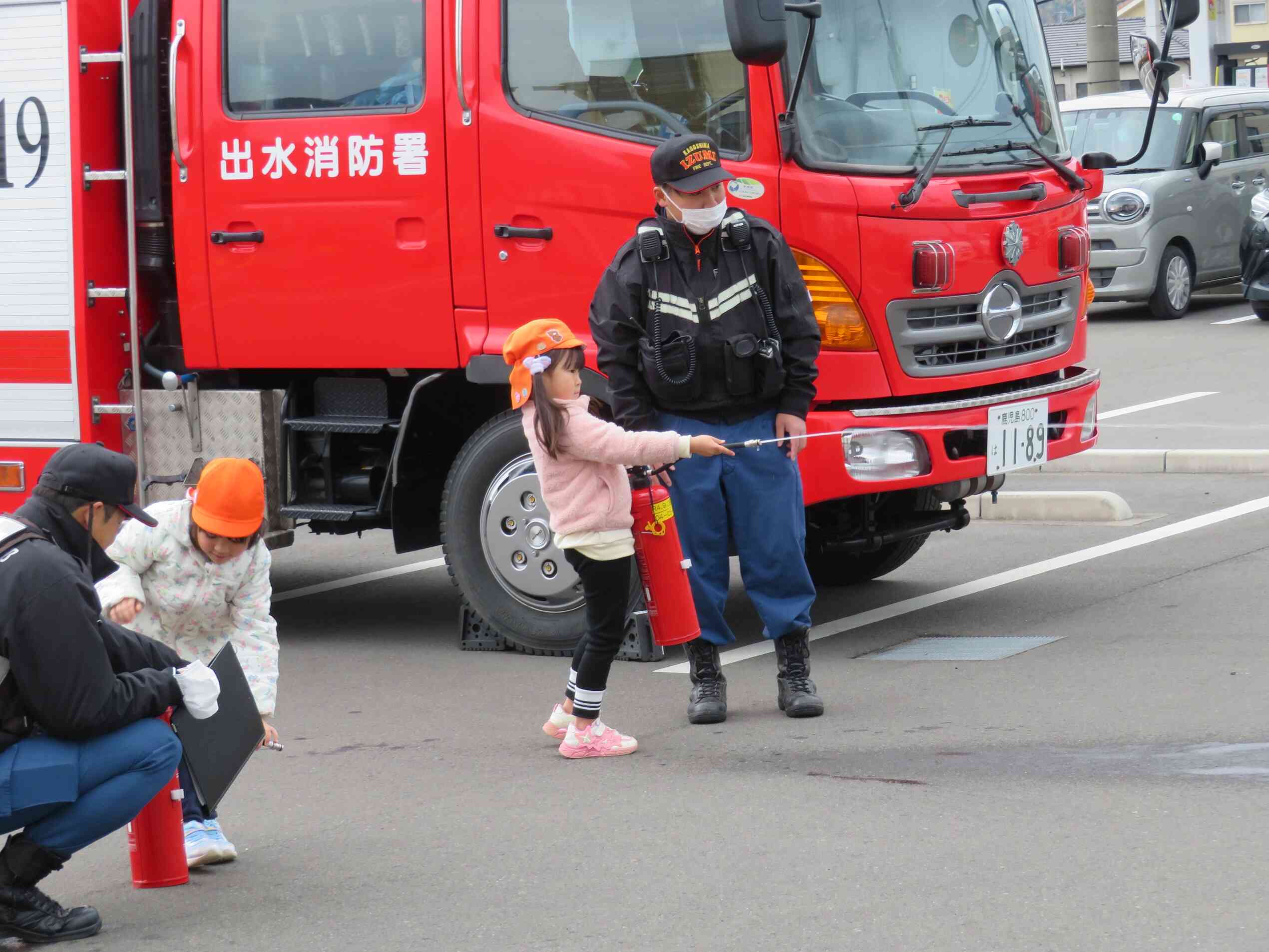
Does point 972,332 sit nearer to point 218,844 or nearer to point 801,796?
point 801,796

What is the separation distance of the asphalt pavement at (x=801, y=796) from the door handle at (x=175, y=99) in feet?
6.76

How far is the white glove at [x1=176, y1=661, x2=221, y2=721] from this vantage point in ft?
14.8

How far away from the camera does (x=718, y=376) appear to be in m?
6.30

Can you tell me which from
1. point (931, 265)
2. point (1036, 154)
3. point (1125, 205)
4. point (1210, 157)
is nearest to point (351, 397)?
point (931, 265)

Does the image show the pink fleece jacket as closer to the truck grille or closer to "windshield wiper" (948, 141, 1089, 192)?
the truck grille

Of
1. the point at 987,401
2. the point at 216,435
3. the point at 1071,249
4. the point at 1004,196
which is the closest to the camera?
the point at 1004,196

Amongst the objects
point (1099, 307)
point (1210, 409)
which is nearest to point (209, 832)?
point (1210, 409)

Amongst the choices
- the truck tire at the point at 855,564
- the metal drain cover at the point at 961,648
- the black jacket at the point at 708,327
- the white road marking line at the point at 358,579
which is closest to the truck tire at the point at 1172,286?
the white road marking line at the point at 358,579

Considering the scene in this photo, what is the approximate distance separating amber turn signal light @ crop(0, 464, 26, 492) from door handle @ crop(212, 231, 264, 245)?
1.30 metres

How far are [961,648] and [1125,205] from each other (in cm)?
1247

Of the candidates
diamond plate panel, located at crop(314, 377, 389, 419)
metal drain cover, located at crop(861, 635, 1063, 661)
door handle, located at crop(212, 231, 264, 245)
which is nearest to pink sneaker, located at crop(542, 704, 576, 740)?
metal drain cover, located at crop(861, 635, 1063, 661)

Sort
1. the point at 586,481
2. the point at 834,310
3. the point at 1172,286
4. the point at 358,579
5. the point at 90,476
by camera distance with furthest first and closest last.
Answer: the point at 1172,286
the point at 358,579
the point at 834,310
the point at 586,481
the point at 90,476

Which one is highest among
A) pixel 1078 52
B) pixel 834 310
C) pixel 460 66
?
pixel 1078 52

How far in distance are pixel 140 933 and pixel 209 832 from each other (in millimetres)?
527
